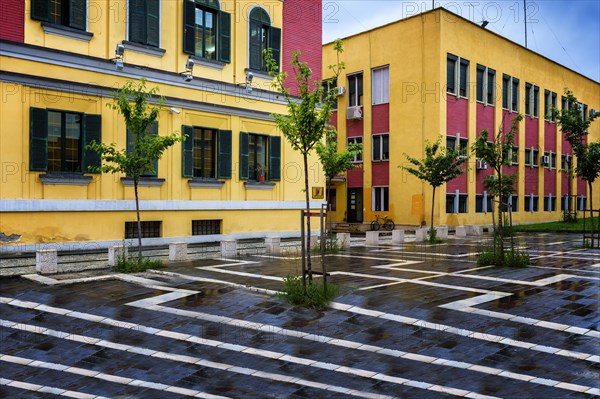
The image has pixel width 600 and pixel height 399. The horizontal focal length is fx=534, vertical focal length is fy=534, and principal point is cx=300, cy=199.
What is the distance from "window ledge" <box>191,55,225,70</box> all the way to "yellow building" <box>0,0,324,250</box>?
4 cm

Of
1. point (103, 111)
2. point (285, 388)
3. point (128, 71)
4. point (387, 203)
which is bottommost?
point (285, 388)

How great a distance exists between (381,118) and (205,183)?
16.7m

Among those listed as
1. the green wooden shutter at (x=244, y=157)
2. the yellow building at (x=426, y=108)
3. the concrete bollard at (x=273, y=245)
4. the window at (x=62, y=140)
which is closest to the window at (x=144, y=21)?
the window at (x=62, y=140)

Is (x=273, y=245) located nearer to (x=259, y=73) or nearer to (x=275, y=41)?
(x=259, y=73)

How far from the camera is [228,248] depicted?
16.9m

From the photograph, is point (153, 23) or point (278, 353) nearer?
point (278, 353)

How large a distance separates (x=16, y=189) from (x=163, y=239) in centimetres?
489

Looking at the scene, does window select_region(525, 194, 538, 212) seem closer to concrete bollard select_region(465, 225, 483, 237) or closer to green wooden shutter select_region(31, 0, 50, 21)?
concrete bollard select_region(465, 225, 483, 237)

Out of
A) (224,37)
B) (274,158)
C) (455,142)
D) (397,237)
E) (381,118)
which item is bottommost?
(397,237)

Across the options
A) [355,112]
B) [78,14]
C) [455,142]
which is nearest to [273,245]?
[78,14]

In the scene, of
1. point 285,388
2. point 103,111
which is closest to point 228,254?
point 103,111

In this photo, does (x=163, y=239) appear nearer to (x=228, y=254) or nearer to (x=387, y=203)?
(x=228, y=254)

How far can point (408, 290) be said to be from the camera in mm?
10789

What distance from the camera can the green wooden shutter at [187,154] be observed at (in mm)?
18688
